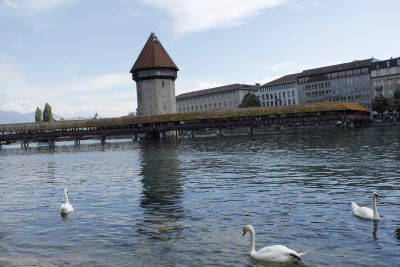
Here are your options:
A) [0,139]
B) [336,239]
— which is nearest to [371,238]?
[336,239]

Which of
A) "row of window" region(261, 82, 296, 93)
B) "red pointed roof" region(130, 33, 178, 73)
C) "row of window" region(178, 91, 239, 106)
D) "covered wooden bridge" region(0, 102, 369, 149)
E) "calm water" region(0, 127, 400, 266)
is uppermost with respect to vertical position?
"red pointed roof" region(130, 33, 178, 73)

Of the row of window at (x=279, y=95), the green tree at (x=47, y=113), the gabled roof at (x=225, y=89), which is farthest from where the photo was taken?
the gabled roof at (x=225, y=89)

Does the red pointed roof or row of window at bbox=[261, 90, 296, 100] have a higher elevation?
the red pointed roof

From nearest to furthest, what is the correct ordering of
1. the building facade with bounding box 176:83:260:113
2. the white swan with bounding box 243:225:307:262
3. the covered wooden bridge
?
the white swan with bounding box 243:225:307:262, the covered wooden bridge, the building facade with bounding box 176:83:260:113

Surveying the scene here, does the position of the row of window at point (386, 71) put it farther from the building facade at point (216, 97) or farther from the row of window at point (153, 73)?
the row of window at point (153, 73)

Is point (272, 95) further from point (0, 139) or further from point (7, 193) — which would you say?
point (7, 193)

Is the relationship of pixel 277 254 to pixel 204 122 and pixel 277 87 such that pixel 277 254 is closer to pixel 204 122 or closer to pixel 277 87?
pixel 204 122

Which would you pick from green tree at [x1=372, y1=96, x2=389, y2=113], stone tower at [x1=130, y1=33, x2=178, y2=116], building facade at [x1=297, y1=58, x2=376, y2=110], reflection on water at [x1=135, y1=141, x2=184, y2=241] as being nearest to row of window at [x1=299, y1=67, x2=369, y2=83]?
building facade at [x1=297, y1=58, x2=376, y2=110]

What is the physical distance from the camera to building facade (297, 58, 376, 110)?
107619 mm

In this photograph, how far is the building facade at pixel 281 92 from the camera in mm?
131250

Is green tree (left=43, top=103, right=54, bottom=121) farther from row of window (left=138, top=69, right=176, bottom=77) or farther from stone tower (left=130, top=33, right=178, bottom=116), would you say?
row of window (left=138, top=69, right=176, bottom=77)

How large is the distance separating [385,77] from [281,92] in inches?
1467

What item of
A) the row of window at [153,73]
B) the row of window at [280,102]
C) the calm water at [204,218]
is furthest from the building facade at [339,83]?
the calm water at [204,218]

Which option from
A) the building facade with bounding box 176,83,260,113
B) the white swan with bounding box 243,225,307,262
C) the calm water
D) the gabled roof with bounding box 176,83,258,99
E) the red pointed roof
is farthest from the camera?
the building facade with bounding box 176,83,260,113
